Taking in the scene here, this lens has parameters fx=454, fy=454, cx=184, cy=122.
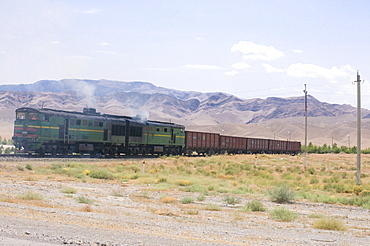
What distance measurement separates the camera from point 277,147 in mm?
88938

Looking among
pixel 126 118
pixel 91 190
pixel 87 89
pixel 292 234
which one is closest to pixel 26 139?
pixel 126 118

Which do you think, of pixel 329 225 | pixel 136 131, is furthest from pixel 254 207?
pixel 136 131

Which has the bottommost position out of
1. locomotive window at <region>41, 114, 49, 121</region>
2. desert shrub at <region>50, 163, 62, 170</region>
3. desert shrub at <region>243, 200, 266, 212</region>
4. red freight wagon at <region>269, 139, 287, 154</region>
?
desert shrub at <region>243, 200, 266, 212</region>

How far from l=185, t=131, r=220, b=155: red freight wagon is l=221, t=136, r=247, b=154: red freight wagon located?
91.8 inches

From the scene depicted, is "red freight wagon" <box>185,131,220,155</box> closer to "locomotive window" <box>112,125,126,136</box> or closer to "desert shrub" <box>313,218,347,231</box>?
"locomotive window" <box>112,125,126,136</box>

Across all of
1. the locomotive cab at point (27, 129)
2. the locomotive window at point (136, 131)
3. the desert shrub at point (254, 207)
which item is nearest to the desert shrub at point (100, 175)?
the locomotive cab at point (27, 129)

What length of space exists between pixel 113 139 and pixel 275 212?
3044 centimetres

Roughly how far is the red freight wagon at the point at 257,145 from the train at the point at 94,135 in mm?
17759

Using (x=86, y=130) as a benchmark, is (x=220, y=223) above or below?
below

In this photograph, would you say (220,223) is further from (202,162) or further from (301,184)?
(202,162)

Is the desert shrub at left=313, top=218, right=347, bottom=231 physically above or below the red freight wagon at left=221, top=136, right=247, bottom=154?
below

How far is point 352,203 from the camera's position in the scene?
69.6 ft

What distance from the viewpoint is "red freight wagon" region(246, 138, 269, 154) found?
3103 inches

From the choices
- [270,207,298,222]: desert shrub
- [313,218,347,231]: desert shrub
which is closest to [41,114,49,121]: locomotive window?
[270,207,298,222]: desert shrub
